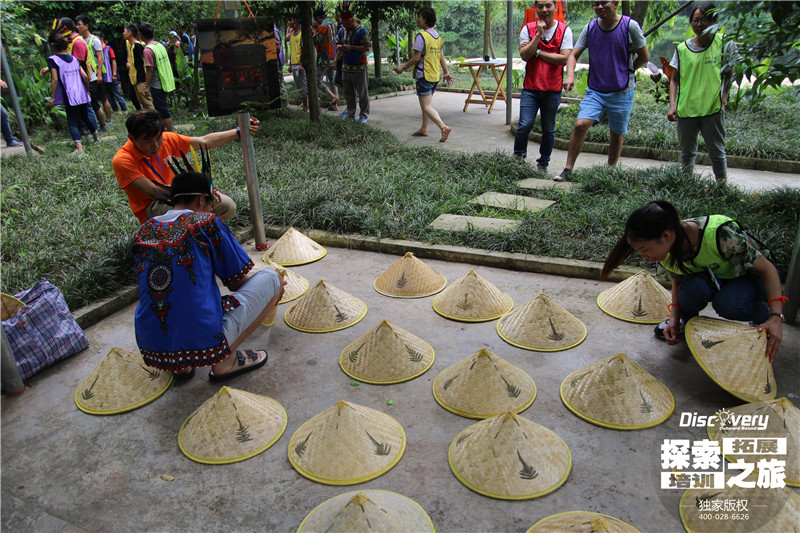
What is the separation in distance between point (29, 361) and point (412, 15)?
12.5m

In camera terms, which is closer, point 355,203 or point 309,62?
point 355,203

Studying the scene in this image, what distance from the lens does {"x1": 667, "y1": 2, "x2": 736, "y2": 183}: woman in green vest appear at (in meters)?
4.84

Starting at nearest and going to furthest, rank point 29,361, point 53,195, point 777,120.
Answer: point 29,361, point 53,195, point 777,120

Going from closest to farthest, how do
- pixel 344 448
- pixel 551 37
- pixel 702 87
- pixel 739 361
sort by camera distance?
1. pixel 344 448
2. pixel 739 361
3. pixel 702 87
4. pixel 551 37

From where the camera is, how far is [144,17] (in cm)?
1289

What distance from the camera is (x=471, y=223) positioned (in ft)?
15.6

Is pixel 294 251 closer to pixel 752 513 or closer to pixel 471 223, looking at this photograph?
pixel 471 223

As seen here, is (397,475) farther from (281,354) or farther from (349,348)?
(281,354)

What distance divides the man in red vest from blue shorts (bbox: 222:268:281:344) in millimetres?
4084

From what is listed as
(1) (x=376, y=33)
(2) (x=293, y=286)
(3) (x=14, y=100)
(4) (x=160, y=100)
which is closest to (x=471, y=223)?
(2) (x=293, y=286)

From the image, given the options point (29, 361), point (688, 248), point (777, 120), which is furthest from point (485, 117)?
point (29, 361)

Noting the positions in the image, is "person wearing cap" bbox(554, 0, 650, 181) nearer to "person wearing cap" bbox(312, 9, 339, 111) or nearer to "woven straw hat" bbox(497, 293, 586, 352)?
"woven straw hat" bbox(497, 293, 586, 352)

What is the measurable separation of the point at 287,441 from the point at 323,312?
3.72 ft

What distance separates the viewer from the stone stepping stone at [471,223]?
15.4 ft
